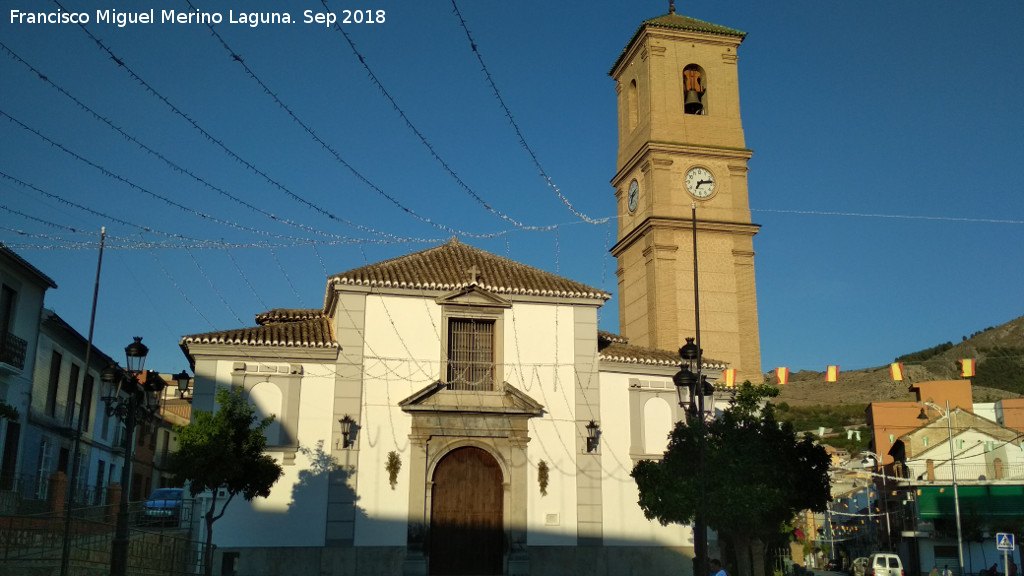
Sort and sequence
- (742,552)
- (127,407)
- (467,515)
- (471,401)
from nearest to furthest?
1. (127,407)
2. (742,552)
3. (467,515)
4. (471,401)

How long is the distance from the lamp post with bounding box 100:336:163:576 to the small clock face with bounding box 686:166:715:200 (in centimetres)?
2280

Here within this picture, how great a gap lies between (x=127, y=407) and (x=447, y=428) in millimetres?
8057

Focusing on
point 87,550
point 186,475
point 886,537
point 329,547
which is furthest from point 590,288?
point 886,537

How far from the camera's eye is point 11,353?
2555 centimetres

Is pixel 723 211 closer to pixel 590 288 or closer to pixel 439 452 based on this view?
pixel 590 288

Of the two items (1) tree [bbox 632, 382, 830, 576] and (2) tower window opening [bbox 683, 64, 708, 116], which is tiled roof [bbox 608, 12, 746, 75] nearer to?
(2) tower window opening [bbox 683, 64, 708, 116]

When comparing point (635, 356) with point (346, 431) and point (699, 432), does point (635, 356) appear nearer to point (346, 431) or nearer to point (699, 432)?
point (346, 431)

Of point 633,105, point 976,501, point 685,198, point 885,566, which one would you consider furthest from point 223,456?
point 976,501

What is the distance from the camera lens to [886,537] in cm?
4981

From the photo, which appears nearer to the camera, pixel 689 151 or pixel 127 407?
pixel 127 407

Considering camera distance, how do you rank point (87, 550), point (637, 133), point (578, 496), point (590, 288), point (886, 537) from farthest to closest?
point (886, 537)
point (637, 133)
point (590, 288)
point (578, 496)
point (87, 550)

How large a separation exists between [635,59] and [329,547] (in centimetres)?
2493

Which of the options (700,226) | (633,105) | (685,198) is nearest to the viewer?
(700,226)

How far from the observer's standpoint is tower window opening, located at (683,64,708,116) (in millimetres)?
36281
